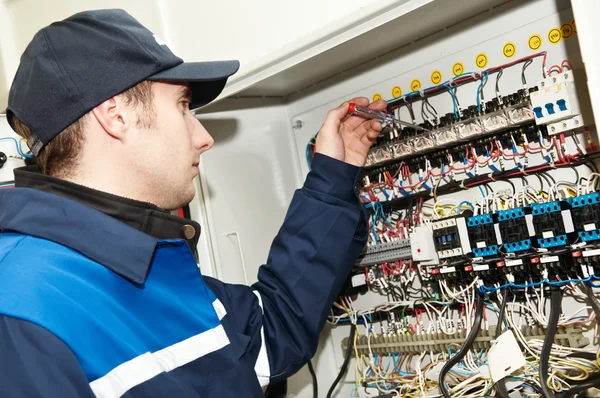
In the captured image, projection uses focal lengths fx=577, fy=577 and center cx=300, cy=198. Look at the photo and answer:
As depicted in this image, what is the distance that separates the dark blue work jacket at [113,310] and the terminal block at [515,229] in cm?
53

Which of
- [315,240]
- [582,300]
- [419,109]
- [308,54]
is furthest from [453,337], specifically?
[308,54]

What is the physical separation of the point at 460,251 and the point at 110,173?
35.1 inches

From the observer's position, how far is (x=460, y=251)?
1.50m

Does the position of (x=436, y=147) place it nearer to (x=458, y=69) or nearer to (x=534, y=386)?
(x=458, y=69)

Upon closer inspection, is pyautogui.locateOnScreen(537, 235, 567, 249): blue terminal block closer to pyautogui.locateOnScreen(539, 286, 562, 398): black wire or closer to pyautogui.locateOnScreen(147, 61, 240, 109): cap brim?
pyautogui.locateOnScreen(539, 286, 562, 398): black wire

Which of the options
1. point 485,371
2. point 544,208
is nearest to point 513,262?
point 544,208

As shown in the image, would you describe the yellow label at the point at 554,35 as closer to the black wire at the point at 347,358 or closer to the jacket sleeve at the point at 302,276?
the jacket sleeve at the point at 302,276

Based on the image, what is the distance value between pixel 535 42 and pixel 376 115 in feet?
1.41

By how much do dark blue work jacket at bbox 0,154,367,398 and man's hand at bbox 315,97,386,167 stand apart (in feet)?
1.40

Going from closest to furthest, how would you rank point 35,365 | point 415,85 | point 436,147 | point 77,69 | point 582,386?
point 35,365, point 77,69, point 582,386, point 436,147, point 415,85

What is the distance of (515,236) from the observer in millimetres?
1408

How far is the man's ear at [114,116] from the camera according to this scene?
112 centimetres

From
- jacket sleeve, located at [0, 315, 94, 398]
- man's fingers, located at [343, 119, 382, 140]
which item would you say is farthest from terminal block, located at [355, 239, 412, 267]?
jacket sleeve, located at [0, 315, 94, 398]

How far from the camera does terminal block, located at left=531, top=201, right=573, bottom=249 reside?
4.34ft
